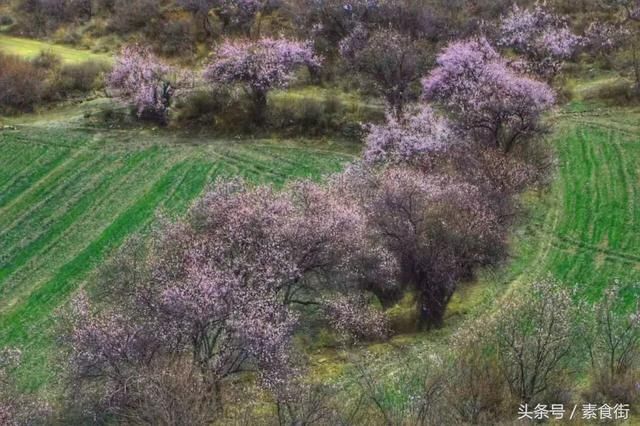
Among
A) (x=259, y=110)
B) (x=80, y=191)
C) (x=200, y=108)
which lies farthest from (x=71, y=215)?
(x=259, y=110)

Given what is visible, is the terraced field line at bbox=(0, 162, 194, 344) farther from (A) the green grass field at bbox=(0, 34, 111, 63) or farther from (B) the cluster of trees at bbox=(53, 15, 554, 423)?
(A) the green grass field at bbox=(0, 34, 111, 63)

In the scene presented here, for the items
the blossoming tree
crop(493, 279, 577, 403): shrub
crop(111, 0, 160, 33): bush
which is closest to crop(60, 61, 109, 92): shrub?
crop(111, 0, 160, 33): bush

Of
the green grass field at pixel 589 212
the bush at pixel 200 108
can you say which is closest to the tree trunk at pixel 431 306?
the green grass field at pixel 589 212

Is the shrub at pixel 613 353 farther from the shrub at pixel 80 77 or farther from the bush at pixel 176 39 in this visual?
the bush at pixel 176 39

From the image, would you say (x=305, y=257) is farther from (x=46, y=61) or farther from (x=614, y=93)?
(x=46, y=61)

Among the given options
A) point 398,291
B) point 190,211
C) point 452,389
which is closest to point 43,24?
point 190,211
